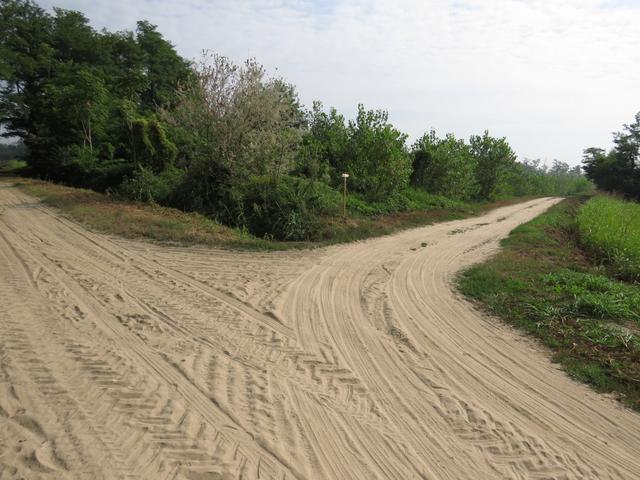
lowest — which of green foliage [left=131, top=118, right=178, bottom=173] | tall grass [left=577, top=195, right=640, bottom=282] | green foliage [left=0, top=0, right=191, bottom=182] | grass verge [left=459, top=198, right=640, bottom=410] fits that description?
grass verge [left=459, top=198, right=640, bottom=410]

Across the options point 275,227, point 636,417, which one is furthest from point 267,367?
point 275,227

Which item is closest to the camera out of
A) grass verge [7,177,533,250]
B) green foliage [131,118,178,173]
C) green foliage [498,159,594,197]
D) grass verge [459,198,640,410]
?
grass verge [459,198,640,410]

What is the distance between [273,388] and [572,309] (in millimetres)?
5036

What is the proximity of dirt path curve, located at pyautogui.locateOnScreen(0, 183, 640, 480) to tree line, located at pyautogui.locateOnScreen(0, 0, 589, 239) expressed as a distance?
19.4 feet

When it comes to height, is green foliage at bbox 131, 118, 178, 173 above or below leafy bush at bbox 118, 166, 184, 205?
above

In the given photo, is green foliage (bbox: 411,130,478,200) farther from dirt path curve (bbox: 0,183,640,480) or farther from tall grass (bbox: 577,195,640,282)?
dirt path curve (bbox: 0,183,640,480)

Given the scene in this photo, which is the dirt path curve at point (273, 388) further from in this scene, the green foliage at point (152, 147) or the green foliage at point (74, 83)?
the green foliage at point (74, 83)

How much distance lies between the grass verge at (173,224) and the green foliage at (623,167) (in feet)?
112

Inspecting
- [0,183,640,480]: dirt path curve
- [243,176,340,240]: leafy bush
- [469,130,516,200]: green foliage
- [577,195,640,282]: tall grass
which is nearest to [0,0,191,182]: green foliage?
[243,176,340,240]: leafy bush

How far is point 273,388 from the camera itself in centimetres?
399

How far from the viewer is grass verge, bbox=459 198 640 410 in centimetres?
469

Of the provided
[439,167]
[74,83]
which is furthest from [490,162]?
[74,83]

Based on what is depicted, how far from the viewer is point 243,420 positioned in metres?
3.49

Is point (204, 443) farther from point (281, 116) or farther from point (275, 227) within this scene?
point (281, 116)
